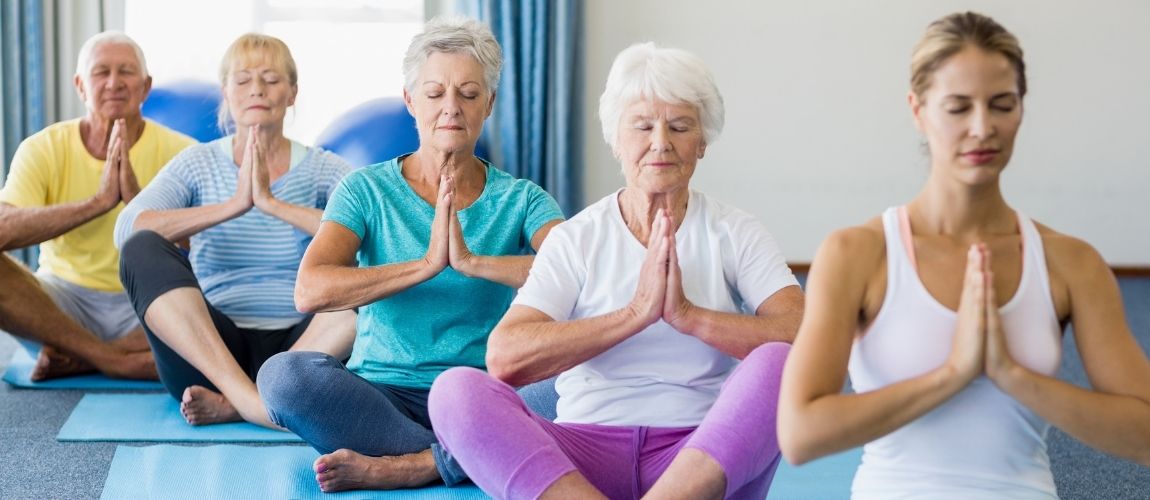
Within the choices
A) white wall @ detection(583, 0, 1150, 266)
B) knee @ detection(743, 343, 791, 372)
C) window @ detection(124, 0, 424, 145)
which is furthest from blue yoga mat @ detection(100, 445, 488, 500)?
white wall @ detection(583, 0, 1150, 266)

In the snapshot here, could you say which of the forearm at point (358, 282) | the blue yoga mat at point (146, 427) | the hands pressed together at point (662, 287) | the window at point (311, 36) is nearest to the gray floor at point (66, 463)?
the blue yoga mat at point (146, 427)

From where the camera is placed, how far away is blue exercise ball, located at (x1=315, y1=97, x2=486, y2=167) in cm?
486

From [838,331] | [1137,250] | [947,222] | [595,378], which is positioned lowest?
[1137,250]

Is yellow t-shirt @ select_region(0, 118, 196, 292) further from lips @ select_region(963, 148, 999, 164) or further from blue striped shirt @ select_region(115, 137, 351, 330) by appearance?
lips @ select_region(963, 148, 999, 164)

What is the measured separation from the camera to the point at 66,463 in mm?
2967

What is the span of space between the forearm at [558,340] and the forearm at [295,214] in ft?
3.95

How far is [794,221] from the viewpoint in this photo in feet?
20.3

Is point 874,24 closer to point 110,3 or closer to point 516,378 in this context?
point 110,3

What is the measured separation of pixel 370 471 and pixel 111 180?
146 cm

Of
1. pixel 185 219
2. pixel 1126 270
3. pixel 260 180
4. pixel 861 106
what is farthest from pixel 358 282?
pixel 1126 270

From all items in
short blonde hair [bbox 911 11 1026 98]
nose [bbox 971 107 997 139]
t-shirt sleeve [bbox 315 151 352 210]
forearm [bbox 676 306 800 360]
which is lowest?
forearm [bbox 676 306 800 360]

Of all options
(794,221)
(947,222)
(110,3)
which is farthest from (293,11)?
(947,222)

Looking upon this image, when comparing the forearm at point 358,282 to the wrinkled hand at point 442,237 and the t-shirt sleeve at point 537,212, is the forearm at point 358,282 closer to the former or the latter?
the wrinkled hand at point 442,237

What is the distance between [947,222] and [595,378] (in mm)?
728
